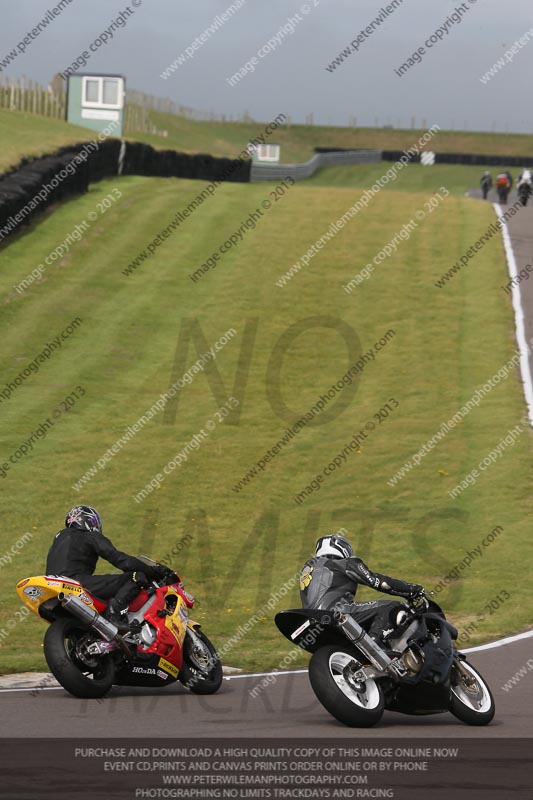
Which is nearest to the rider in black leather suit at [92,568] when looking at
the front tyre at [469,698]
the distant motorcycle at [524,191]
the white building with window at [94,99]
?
the front tyre at [469,698]

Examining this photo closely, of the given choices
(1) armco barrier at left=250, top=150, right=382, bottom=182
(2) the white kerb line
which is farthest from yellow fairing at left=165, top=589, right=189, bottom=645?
(1) armco barrier at left=250, top=150, right=382, bottom=182

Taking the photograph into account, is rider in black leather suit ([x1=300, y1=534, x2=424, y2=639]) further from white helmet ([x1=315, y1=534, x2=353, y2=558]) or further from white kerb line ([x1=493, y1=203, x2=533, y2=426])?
white kerb line ([x1=493, y1=203, x2=533, y2=426])

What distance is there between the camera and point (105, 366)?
25.0 meters

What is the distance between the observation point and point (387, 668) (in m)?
8.61

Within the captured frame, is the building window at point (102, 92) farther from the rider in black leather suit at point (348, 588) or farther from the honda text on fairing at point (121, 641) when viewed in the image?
the rider in black leather suit at point (348, 588)

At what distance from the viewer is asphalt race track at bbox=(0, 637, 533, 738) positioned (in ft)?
27.1

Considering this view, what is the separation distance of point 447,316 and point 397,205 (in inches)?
445

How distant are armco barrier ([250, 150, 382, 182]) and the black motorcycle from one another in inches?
2218

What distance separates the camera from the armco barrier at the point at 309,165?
66375 millimetres

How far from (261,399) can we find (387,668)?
15.0 m

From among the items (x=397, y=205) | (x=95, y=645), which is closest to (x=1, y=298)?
(x=397, y=205)
